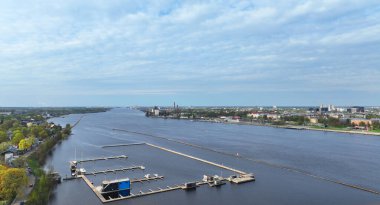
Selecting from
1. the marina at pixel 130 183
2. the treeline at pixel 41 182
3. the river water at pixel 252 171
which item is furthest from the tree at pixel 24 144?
the marina at pixel 130 183

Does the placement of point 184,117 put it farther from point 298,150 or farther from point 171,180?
point 171,180

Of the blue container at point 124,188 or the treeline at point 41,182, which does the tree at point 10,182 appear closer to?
the treeline at point 41,182

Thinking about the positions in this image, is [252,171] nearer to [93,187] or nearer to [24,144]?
[93,187]

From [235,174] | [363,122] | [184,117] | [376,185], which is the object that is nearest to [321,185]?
[376,185]

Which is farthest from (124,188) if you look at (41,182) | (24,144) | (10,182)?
(24,144)

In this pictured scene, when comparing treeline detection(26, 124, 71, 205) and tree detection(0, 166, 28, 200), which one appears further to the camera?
tree detection(0, 166, 28, 200)

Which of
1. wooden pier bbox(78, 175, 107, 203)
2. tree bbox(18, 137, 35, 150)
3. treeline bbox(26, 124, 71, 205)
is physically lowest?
wooden pier bbox(78, 175, 107, 203)

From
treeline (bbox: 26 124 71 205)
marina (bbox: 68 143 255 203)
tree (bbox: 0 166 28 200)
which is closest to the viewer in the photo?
treeline (bbox: 26 124 71 205)

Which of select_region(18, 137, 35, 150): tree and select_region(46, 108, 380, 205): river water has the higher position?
select_region(18, 137, 35, 150): tree

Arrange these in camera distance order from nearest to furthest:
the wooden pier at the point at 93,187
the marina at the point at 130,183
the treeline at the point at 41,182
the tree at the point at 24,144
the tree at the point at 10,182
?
1. the treeline at the point at 41,182
2. the tree at the point at 10,182
3. the wooden pier at the point at 93,187
4. the marina at the point at 130,183
5. the tree at the point at 24,144

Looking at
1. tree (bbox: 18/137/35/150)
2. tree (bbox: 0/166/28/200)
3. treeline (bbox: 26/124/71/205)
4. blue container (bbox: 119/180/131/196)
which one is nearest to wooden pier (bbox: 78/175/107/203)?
blue container (bbox: 119/180/131/196)

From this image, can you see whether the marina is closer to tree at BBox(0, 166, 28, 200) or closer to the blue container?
the blue container
